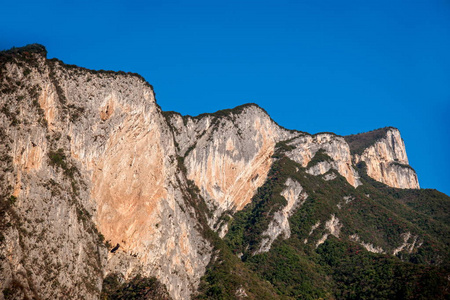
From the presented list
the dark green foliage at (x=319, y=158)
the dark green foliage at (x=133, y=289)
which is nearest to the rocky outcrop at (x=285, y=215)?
the dark green foliage at (x=319, y=158)

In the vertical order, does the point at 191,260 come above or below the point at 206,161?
below

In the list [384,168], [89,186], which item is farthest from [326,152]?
[89,186]

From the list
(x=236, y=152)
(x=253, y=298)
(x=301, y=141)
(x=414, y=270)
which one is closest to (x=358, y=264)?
(x=414, y=270)

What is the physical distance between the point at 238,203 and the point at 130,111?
149 ft

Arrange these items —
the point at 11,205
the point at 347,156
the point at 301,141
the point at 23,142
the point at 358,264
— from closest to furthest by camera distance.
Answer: the point at 11,205
the point at 23,142
the point at 358,264
the point at 301,141
the point at 347,156

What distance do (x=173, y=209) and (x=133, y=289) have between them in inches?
742

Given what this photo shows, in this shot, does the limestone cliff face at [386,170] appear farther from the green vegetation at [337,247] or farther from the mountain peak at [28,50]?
the mountain peak at [28,50]

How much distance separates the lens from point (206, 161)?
123312mm

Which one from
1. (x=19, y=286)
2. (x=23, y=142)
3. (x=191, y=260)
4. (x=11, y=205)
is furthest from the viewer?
(x=191, y=260)

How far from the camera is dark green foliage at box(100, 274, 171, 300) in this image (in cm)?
7594

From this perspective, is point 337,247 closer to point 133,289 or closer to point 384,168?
point 133,289

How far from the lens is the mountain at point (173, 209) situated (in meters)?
67.7

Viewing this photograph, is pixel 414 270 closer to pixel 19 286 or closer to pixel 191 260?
pixel 191 260

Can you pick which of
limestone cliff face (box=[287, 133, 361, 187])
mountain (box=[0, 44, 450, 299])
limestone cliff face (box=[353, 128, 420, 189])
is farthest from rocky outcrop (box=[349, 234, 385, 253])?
limestone cliff face (box=[353, 128, 420, 189])
